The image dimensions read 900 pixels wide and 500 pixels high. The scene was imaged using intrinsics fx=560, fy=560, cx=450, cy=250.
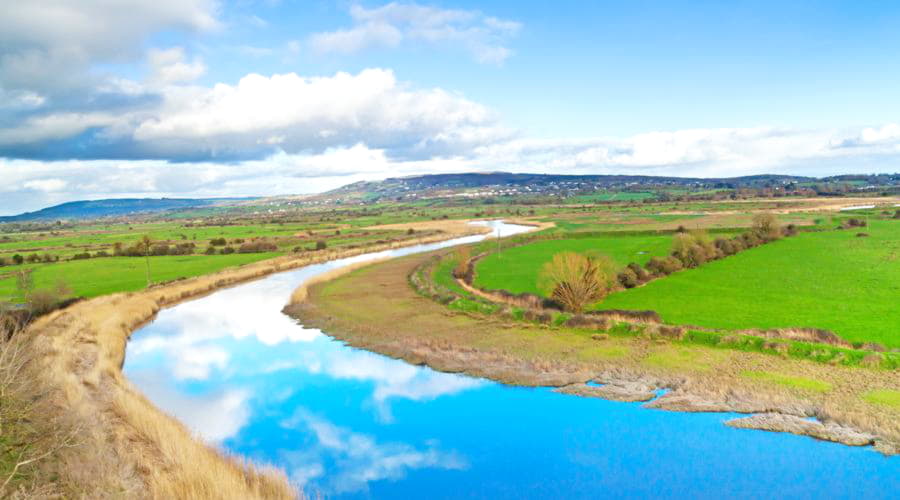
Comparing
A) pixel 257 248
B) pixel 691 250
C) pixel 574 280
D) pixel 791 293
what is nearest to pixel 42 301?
pixel 574 280

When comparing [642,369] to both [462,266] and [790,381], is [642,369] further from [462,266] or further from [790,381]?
[462,266]

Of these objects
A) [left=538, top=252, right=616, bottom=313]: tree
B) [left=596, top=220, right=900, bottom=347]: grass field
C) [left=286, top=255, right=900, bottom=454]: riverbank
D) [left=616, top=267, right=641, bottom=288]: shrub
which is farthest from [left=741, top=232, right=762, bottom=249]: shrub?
[left=286, top=255, right=900, bottom=454]: riverbank

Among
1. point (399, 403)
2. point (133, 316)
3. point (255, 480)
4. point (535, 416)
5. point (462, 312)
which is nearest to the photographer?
point (255, 480)

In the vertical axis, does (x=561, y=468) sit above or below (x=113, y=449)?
below

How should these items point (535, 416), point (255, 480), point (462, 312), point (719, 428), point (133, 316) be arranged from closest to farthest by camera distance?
point (255, 480) → point (719, 428) → point (535, 416) → point (462, 312) → point (133, 316)

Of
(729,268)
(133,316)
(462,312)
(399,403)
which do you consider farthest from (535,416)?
(729,268)

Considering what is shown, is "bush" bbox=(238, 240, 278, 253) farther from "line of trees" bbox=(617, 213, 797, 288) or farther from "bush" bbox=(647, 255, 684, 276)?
"line of trees" bbox=(617, 213, 797, 288)

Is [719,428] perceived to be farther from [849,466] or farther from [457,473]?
[457,473]
